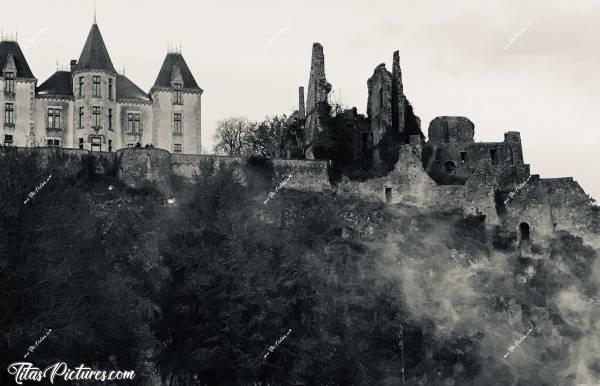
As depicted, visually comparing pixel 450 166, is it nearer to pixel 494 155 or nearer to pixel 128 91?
pixel 494 155

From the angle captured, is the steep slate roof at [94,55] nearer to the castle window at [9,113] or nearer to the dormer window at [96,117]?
the dormer window at [96,117]

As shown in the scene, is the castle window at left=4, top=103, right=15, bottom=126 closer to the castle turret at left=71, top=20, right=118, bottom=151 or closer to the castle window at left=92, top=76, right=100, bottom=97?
the castle turret at left=71, top=20, right=118, bottom=151

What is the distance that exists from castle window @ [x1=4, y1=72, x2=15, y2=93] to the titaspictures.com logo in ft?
66.0

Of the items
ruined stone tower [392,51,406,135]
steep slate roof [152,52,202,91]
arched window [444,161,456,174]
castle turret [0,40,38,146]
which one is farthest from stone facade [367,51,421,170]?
castle turret [0,40,38,146]

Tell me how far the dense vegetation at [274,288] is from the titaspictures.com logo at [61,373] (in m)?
0.54

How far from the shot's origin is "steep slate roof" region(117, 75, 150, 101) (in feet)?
222

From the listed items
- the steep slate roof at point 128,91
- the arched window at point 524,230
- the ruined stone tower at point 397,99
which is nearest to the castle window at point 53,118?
the steep slate roof at point 128,91

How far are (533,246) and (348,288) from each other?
37.6 ft

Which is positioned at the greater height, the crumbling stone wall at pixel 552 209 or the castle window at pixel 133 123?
the castle window at pixel 133 123

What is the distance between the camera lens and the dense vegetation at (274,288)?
54.8 meters

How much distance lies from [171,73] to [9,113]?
10.4 meters

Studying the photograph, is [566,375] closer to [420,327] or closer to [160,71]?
[420,327]

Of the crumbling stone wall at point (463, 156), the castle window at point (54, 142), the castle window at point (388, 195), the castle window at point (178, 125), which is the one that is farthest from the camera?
the crumbling stone wall at point (463, 156)

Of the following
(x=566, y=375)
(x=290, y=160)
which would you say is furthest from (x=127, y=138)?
(x=566, y=375)
